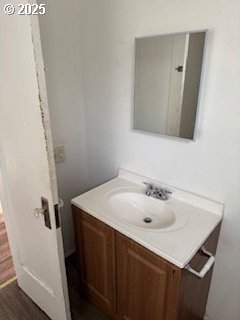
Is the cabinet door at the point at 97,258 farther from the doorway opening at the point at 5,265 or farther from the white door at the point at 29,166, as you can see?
the doorway opening at the point at 5,265

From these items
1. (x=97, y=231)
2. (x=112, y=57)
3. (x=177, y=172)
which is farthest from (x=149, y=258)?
(x=112, y=57)

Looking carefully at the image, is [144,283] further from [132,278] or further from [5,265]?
[5,265]

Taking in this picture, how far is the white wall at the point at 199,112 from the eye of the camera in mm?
1060

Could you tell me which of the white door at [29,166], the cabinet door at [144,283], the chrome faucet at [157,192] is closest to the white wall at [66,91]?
the white door at [29,166]

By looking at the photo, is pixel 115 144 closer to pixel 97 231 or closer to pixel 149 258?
pixel 97 231

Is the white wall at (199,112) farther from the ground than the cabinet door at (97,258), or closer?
farther from the ground

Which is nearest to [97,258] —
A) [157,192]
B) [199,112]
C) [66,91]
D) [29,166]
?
[157,192]

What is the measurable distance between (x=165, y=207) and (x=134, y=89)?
0.72 m

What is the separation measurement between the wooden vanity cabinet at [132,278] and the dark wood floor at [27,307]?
0.10 meters

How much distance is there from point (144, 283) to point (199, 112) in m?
0.88

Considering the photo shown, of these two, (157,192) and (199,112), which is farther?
(157,192)

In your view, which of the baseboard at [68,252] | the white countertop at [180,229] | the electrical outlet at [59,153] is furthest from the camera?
the baseboard at [68,252]

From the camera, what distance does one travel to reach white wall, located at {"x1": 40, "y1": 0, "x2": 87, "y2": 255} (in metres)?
1.47

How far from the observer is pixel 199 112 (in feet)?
3.88
